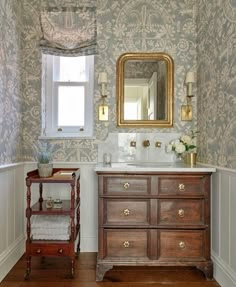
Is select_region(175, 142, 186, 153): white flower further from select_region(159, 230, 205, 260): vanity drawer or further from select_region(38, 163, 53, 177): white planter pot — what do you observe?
select_region(38, 163, 53, 177): white planter pot

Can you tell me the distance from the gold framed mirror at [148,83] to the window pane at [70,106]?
0.40 meters

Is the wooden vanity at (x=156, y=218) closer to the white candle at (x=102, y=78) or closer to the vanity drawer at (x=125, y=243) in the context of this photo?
the vanity drawer at (x=125, y=243)

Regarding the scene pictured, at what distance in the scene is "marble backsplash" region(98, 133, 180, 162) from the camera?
300 cm

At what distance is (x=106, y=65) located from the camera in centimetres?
299

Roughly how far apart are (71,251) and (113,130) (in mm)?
1187

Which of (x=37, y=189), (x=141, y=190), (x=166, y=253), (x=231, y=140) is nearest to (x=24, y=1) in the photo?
(x=37, y=189)

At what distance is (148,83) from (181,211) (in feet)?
4.13

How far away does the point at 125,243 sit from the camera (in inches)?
93.9

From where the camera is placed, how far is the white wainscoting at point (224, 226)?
210 centimetres

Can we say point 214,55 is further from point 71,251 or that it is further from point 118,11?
point 71,251

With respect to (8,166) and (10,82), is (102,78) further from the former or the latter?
(8,166)

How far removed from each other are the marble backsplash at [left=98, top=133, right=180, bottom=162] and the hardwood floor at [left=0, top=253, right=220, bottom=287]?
0.99m

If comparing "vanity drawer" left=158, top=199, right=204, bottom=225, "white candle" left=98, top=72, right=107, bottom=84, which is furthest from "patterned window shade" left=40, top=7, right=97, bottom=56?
"vanity drawer" left=158, top=199, right=204, bottom=225

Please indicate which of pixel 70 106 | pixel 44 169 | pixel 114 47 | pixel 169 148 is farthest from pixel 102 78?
pixel 44 169
